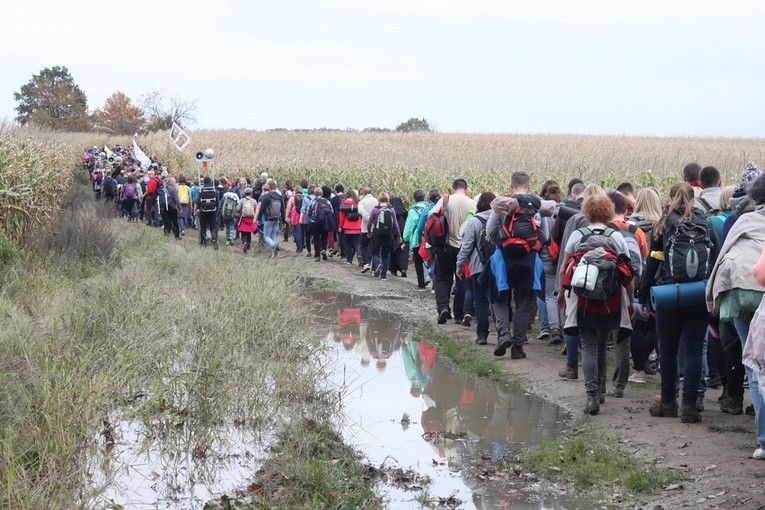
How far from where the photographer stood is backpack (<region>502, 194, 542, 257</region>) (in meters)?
11.7

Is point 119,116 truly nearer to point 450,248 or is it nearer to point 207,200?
point 207,200

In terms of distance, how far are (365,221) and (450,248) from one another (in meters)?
8.14

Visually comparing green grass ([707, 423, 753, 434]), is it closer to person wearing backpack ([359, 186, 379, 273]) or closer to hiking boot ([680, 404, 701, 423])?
hiking boot ([680, 404, 701, 423])

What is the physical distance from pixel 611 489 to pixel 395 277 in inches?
591

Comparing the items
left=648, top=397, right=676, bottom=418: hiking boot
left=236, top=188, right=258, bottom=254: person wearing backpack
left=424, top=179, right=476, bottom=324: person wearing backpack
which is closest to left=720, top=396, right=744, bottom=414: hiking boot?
left=648, top=397, right=676, bottom=418: hiking boot

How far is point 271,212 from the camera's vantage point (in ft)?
82.9

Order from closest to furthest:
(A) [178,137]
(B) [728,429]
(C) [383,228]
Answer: (B) [728,429], (C) [383,228], (A) [178,137]

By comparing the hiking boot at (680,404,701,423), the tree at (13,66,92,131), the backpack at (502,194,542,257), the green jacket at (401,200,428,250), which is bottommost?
the hiking boot at (680,404,701,423)

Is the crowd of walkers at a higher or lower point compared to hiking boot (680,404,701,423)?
higher

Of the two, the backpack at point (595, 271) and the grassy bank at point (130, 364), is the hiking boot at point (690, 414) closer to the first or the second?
the backpack at point (595, 271)

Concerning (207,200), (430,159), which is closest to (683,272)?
(207,200)

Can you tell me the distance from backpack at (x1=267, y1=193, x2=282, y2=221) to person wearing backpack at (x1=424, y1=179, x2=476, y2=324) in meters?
10.4

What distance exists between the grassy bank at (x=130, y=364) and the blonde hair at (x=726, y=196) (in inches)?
155

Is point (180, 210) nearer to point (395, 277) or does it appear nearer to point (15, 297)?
point (395, 277)
